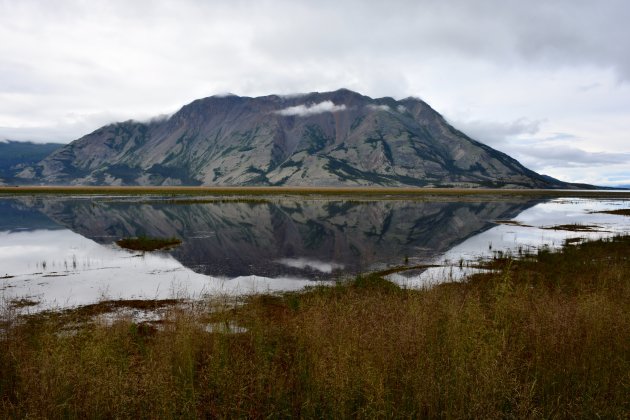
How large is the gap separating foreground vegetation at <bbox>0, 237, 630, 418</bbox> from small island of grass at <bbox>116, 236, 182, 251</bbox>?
29.9 metres

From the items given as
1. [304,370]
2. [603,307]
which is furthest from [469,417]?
[603,307]

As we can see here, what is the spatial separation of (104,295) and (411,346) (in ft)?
69.4

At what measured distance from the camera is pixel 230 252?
41.6 meters

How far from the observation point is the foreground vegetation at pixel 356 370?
8.00m

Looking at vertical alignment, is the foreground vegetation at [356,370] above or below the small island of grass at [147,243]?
above

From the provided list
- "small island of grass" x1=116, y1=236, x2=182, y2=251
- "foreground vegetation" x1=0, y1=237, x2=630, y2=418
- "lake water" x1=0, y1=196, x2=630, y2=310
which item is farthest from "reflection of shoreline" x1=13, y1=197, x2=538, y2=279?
"foreground vegetation" x1=0, y1=237, x2=630, y2=418

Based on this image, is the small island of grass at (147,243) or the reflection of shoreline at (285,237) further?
the small island of grass at (147,243)

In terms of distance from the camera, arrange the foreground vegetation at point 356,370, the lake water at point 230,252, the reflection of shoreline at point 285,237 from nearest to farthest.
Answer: the foreground vegetation at point 356,370 → the lake water at point 230,252 → the reflection of shoreline at point 285,237

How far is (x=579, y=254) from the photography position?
3497 cm

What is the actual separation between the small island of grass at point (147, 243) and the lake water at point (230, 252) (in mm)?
1483

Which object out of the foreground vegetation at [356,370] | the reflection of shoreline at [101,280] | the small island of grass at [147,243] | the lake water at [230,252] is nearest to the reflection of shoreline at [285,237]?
the lake water at [230,252]

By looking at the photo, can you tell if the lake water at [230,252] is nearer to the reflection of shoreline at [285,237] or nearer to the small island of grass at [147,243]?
the reflection of shoreline at [285,237]

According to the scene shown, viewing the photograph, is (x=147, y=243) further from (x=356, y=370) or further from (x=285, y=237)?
(x=356, y=370)

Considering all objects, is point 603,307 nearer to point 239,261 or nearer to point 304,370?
point 304,370
